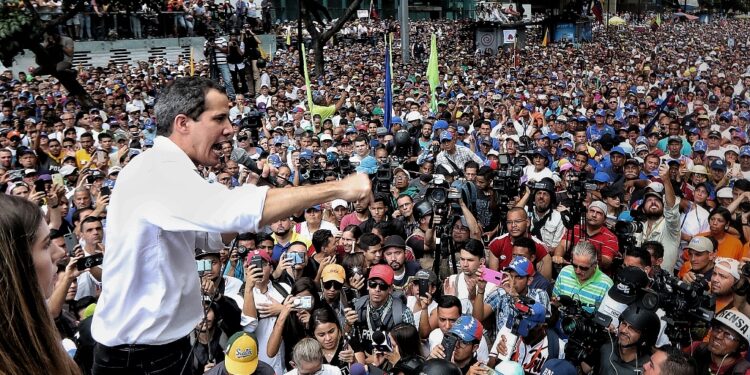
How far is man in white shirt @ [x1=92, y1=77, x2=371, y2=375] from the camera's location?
196 centimetres

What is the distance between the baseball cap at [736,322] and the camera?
454cm

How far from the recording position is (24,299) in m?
1.21

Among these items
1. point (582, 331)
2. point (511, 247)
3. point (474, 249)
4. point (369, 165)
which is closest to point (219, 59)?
point (369, 165)

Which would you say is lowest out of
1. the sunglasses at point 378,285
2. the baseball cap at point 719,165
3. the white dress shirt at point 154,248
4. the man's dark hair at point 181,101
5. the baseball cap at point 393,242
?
the sunglasses at point 378,285

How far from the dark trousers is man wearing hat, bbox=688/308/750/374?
3.52 metres

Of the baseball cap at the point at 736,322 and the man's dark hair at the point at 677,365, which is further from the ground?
the man's dark hair at the point at 677,365

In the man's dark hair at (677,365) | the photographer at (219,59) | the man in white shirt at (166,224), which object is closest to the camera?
the man in white shirt at (166,224)

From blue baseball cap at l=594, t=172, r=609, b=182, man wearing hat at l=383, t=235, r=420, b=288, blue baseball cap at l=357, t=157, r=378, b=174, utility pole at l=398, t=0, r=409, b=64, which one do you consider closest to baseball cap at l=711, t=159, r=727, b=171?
blue baseball cap at l=594, t=172, r=609, b=182

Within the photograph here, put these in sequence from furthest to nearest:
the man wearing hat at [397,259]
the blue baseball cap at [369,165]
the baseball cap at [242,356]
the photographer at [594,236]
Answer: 1. the blue baseball cap at [369,165]
2. the photographer at [594,236]
3. the man wearing hat at [397,259]
4. the baseball cap at [242,356]

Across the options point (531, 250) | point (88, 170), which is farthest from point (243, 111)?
point (531, 250)

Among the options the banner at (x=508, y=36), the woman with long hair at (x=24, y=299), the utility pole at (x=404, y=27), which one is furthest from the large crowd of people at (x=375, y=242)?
the banner at (x=508, y=36)

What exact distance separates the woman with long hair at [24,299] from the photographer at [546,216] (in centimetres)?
654

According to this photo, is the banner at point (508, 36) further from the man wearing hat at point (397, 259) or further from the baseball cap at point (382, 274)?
the baseball cap at point (382, 274)

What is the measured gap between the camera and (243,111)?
15203 mm
